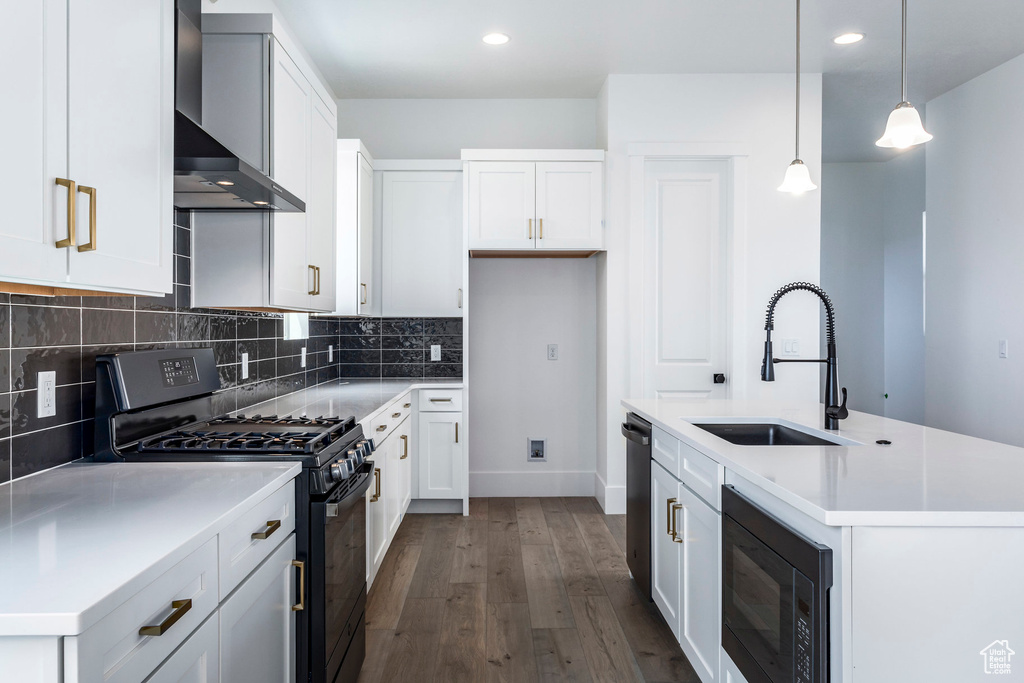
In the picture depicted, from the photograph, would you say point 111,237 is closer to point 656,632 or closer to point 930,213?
point 656,632

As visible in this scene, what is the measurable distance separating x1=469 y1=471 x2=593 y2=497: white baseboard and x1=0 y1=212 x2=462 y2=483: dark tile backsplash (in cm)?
139

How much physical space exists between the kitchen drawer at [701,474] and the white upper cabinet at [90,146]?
1.57 m

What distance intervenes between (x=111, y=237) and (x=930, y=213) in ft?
16.4

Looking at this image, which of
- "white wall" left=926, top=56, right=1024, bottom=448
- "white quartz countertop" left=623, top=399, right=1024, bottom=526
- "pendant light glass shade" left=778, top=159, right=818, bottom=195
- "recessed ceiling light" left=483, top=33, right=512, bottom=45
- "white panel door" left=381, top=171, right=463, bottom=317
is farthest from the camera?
"white panel door" left=381, top=171, right=463, bottom=317

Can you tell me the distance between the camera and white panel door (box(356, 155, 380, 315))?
3.79 m

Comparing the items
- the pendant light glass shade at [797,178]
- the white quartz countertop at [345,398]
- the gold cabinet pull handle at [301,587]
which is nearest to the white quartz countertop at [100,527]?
the gold cabinet pull handle at [301,587]

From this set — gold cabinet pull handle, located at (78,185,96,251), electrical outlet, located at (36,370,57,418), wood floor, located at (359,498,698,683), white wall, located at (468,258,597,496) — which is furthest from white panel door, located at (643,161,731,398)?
gold cabinet pull handle, located at (78,185,96,251)

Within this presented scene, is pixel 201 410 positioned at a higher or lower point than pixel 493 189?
lower

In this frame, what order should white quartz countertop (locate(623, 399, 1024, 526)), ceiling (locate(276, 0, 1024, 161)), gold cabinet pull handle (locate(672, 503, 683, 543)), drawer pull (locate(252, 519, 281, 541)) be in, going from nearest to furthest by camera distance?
white quartz countertop (locate(623, 399, 1024, 526))
drawer pull (locate(252, 519, 281, 541))
gold cabinet pull handle (locate(672, 503, 683, 543))
ceiling (locate(276, 0, 1024, 161))

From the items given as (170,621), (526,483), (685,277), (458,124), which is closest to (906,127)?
(685,277)

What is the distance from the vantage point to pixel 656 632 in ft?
8.27

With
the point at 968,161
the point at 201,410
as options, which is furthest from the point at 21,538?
the point at 968,161

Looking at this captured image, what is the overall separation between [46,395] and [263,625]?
812 mm

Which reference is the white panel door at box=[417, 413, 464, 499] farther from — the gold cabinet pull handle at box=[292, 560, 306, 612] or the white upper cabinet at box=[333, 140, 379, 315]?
the gold cabinet pull handle at box=[292, 560, 306, 612]
